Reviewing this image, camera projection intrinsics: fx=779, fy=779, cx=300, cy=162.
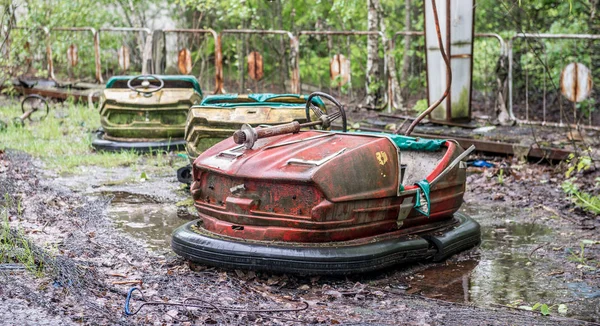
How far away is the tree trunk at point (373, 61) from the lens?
11219mm

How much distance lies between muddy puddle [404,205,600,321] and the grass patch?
401 centimetres

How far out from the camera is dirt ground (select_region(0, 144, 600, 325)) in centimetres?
368

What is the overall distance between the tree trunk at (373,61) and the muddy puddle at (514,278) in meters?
5.74

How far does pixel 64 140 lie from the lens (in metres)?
9.48

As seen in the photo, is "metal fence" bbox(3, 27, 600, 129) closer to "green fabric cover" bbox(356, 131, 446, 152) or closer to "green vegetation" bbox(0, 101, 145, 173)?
"green vegetation" bbox(0, 101, 145, 173)

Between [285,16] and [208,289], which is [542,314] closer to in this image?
[208,289]

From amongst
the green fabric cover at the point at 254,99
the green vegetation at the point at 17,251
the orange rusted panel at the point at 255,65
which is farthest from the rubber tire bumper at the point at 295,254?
the orange rusted panel at the point at 255,65

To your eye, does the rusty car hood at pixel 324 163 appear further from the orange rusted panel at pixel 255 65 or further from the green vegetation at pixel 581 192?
the orange rusted panel at pixel 255 65

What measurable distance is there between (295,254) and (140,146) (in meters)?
4.64

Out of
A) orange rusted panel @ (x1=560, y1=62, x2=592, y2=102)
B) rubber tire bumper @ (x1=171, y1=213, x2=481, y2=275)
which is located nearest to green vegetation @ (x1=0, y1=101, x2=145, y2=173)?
rubber tire bumper @ (x1=171, y1=213, x2=481, y2=275)

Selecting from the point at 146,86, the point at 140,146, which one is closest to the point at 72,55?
the point at 146,86

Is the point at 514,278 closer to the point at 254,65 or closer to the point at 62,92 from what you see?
the point at 254,65

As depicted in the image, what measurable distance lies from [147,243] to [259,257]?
4.16 feet

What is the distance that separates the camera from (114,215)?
19.8 feet
